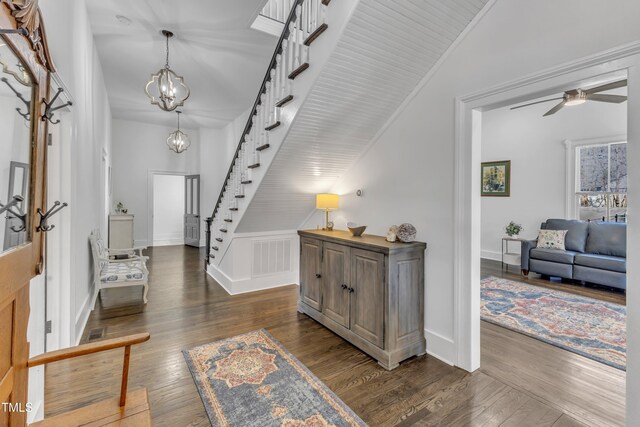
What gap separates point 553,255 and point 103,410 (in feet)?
19.4

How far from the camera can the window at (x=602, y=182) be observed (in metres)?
4.87

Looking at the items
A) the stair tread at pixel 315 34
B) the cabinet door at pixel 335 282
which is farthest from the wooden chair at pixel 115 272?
the stair tread at pixel 315 34

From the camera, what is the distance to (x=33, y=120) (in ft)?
3.80

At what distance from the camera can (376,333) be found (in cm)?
252

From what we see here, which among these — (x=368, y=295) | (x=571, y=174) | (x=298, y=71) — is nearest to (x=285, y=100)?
(x=298, y=71)

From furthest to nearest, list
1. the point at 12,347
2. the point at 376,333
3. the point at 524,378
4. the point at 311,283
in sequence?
1. the point at 311,283
2. the point at 376,333
3. the point at 524,378
4. the point at 12,347

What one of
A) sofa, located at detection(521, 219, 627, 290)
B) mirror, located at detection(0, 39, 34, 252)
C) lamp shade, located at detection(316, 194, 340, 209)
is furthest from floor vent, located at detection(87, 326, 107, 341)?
sofa, located at detection(521, 219, 627, 290)

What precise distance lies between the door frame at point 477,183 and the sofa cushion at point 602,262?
131 inches

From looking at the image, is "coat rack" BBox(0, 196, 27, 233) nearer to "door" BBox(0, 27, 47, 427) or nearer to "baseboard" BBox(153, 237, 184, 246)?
"door" BBox(0, 27, 47, 427)

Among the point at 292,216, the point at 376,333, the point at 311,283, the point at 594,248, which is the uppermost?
the point at 292,216

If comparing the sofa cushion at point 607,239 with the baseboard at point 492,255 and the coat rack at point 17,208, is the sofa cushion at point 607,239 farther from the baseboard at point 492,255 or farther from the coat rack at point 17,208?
the coat rack at point 17,208

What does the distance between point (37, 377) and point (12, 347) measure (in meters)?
1.31

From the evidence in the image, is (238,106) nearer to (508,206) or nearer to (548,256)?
(508,206)

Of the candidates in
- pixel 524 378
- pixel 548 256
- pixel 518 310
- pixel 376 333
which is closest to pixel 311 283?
pixel 376 333
